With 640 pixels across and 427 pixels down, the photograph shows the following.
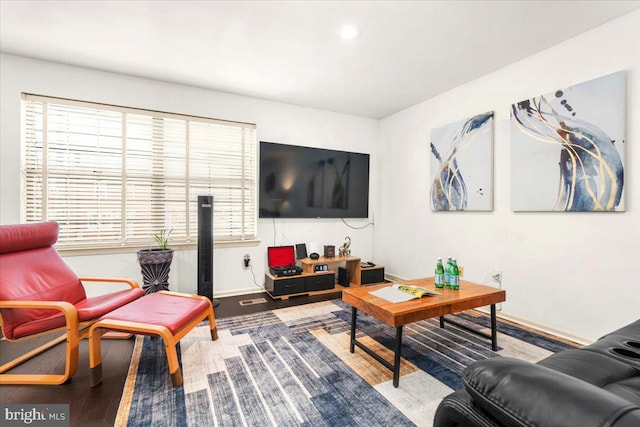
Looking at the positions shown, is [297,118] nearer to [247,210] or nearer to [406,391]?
[247,210]

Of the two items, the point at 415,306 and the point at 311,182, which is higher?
the point at 311,182

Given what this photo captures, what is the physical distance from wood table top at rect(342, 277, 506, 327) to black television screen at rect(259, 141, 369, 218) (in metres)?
2.00

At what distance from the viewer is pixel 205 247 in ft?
10.6

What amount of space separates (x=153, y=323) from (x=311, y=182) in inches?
107

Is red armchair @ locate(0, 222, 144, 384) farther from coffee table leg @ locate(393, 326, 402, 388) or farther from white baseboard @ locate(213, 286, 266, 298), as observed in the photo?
coffee table leg @ locate(393, 326, 402, 388)

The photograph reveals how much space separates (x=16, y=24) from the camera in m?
2.33

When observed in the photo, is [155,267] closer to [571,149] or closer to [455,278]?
[455,278]

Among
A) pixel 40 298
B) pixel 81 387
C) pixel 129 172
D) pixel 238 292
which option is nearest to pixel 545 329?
pixel 238 292

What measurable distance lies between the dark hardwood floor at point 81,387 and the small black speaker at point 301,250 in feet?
6.96

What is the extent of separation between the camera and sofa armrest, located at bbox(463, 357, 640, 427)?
53cm

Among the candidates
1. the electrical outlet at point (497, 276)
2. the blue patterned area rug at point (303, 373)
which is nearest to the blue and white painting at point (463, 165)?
the electrical outlet at point (497, 276)

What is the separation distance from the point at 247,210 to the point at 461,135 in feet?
9.29

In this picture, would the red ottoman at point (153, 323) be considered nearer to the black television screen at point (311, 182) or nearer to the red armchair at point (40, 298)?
the red armchair at point (40, 298)

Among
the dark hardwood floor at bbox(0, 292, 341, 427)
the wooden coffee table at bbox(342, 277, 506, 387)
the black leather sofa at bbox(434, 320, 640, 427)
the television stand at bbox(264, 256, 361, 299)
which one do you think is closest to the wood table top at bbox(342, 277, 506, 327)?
the wooden coffee table at bbox(342, 277, 506, 387)
